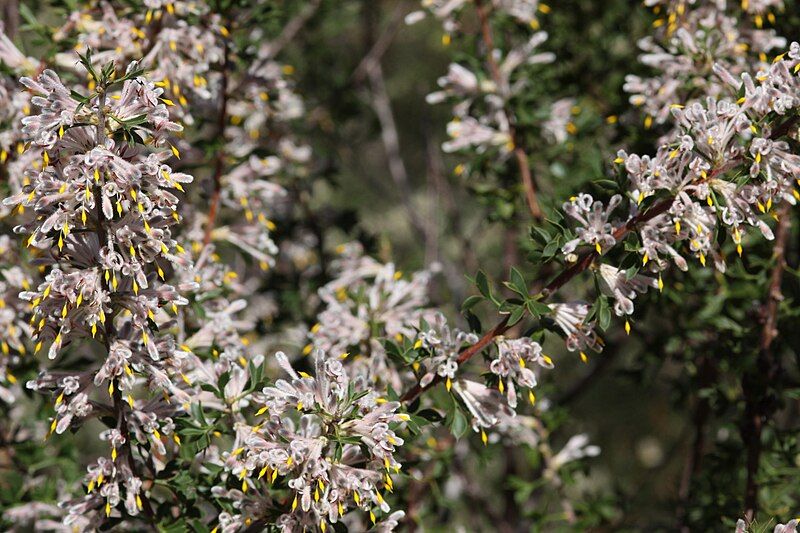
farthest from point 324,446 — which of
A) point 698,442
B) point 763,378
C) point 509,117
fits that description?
point 698,442

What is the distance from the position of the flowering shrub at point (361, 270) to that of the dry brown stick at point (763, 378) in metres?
0.01

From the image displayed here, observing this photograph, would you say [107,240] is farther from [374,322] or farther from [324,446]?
[374,322]

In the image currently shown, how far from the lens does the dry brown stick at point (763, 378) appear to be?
2.35 metres

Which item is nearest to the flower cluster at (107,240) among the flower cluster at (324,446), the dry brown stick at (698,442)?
the flower cluster at (324,446)

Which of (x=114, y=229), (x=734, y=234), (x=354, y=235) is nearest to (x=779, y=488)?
(x=734, y=234)

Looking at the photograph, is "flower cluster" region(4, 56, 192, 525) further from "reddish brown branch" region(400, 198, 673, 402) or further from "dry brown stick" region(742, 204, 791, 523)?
"dry brown stick" region(742, 204, 791, 523)

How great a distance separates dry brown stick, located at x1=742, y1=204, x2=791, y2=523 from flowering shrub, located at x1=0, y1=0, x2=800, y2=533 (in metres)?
0.01

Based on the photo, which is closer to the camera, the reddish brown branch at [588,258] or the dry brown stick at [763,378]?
the reddish brown branch at [588,258]

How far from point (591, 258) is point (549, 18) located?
69.2 inches

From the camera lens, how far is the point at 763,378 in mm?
2396

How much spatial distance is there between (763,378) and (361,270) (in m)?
1.27

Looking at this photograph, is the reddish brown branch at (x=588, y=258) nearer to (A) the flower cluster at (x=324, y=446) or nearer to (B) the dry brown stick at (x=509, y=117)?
(A) the flower cluster at (x=324, y=446)

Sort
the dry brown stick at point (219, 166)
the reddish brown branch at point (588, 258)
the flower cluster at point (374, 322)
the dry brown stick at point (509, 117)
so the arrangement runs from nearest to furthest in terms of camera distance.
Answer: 1. the reddish brown branch at point (588, 258)
2. the flower cluster at point (374, 322)
3. the dry brown stick at point (219, 166)
4. the dry brown stick at point (509, 117)

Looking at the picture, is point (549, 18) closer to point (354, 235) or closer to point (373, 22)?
point (354, 235)
